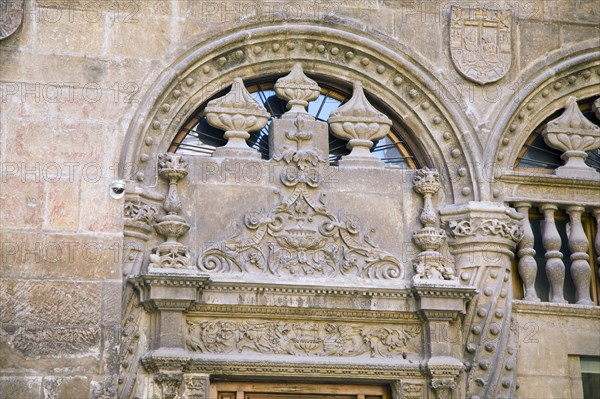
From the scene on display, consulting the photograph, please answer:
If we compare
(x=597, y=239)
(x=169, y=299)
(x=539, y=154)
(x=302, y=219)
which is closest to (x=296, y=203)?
(x=302, y=219)

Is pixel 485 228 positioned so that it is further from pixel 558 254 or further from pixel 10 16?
pixel 10 16

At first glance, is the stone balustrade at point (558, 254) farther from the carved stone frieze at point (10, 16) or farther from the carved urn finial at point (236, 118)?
the carved stone frieze at point (10, 16)

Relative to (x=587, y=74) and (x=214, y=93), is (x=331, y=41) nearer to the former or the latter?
(x=214, y=93)

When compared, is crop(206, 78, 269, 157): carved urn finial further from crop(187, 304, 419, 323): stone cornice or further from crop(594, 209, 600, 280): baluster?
crop(594, 209, 600, 280): baluster

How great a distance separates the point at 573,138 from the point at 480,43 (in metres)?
1.31

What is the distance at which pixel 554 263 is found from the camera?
11.9 m

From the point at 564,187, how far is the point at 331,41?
2.67 metres

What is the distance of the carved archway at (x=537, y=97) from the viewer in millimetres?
12133

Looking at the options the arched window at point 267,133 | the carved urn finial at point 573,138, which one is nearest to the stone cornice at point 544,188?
the carved urn finial at point 573,138

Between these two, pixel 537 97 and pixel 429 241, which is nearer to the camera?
pixel 429 241

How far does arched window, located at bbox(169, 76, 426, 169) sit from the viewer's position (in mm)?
11945

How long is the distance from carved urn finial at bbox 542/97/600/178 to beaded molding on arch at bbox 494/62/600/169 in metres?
0.16

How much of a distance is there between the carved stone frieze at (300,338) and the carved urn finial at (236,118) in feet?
5.40

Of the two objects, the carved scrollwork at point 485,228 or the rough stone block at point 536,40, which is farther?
the rough stone block at point 536,40
